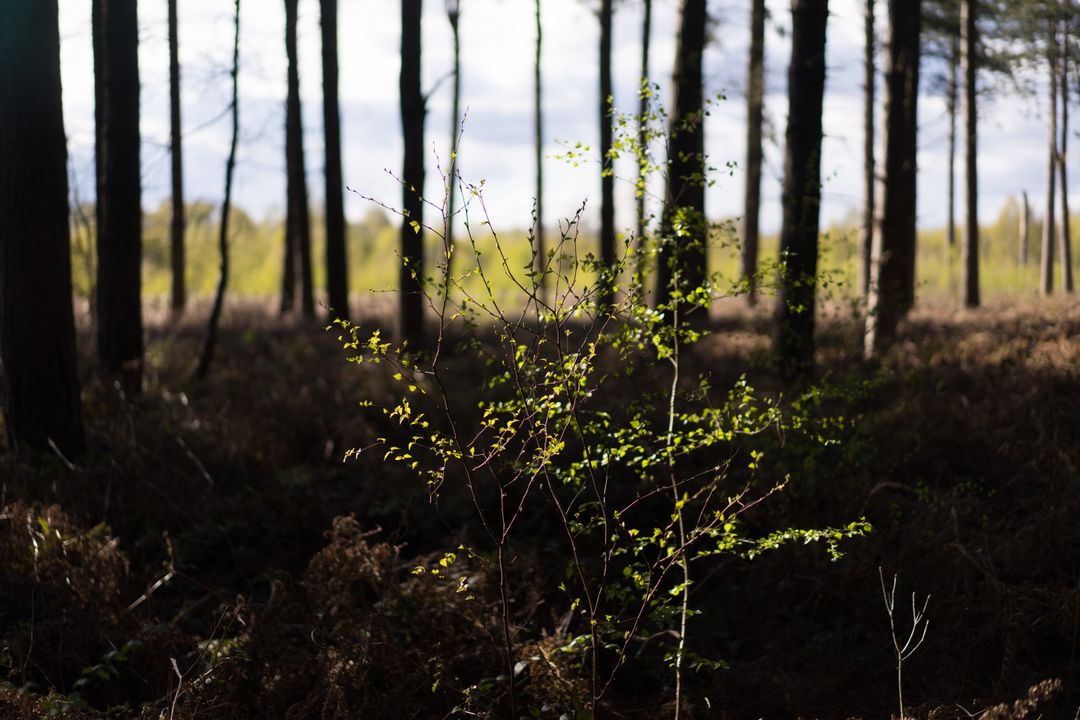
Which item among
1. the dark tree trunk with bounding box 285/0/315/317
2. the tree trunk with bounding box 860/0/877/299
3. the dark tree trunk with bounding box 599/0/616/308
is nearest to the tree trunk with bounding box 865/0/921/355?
the tree trunk with bounding box 860/0/877/299

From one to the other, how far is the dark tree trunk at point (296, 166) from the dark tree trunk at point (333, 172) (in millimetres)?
1001

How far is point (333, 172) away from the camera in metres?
14.8

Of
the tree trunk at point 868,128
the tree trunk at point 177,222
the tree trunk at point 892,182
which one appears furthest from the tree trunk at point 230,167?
the tree trunk at point 868,128

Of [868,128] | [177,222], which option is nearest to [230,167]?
[177,222]

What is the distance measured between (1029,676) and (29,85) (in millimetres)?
8042

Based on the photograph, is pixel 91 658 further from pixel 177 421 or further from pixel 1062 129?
pixel 1062 129

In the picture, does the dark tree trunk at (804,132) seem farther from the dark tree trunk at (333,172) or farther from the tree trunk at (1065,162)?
the tree trunk at (1065,162)

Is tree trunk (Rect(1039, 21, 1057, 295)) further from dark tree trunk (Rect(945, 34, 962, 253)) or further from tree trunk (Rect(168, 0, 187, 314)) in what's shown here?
tree trunk (Rect(168, 0, 187, 314))

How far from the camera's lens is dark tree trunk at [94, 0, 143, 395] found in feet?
28.4

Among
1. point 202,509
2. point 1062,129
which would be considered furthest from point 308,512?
point 1062,129

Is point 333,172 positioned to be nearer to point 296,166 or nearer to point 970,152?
point 296,166

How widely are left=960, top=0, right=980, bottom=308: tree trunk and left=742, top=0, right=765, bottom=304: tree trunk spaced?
3817 mm

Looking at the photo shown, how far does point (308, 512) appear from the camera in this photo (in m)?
6.67

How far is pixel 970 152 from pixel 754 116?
4.99 m
